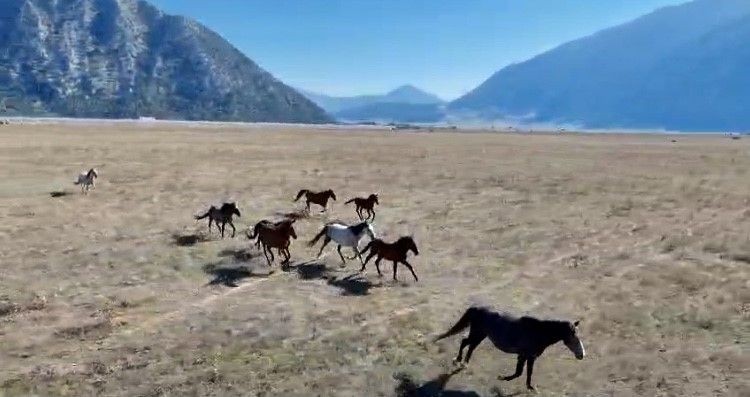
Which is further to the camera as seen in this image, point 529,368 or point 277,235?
point 277,235

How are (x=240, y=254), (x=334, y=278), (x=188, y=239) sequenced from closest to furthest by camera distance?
1. (x=334, y=278)
2. (x=240, y=254)
3. (x=188, y=239)

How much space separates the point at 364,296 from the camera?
52.8 feet

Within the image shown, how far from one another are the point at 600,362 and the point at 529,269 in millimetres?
6766

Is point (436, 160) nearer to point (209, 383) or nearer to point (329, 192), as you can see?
point (329, 192)

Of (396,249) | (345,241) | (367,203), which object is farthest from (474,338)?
(367,203)

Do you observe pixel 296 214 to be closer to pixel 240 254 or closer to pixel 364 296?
pixel 240 254

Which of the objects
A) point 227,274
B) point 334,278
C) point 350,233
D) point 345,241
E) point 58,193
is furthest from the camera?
point 58,193

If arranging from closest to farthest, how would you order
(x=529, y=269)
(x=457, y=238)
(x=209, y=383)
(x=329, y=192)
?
(x=209, y=383)
(x=529, y=269)
(x=457, y=238)
(x=329, y=192)

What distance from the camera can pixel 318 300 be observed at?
1571cm

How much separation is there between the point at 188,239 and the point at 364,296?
7947 mm

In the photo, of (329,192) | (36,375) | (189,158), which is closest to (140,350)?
(36,375)

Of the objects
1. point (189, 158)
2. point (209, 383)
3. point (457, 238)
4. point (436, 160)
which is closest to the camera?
point (209, 383)

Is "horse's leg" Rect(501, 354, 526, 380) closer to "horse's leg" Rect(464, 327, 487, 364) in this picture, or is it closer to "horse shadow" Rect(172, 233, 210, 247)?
"horse's leg" Rect(464, 327, 487, 364)

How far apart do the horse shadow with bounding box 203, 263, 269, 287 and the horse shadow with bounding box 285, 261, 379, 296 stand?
1059 millimetres
